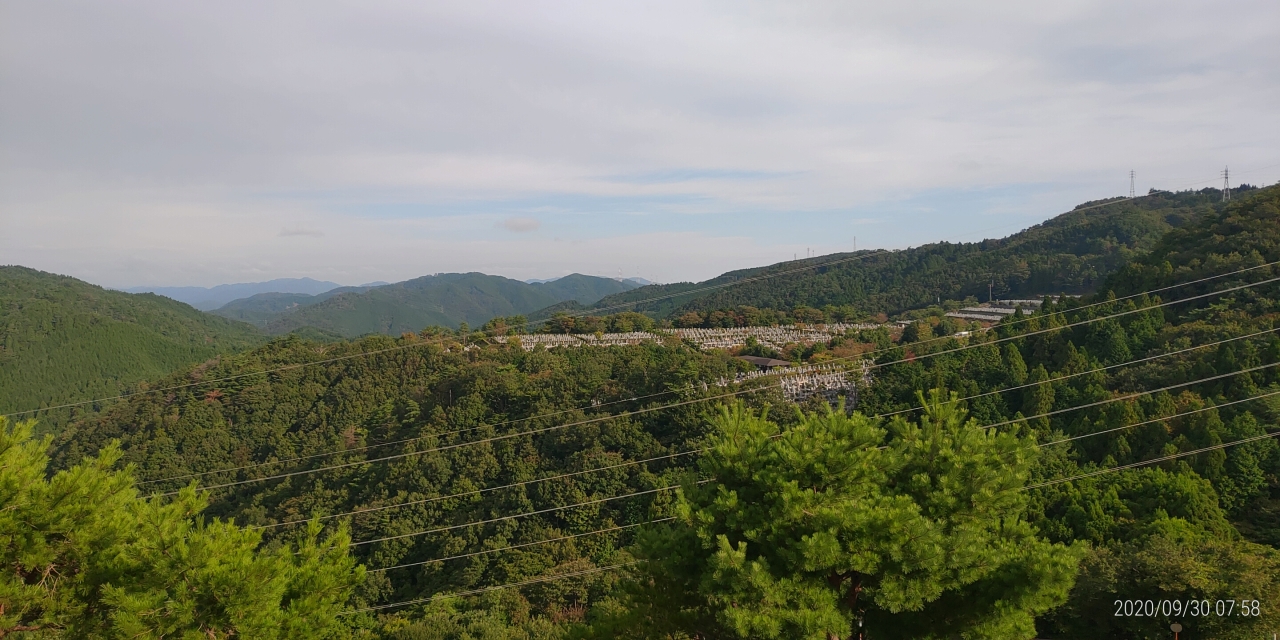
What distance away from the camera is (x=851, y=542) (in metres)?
5.18

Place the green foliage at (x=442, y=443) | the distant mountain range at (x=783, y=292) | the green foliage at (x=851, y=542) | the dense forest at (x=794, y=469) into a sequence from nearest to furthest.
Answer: the green foliage at (x=851, y=542) < the dense forest at (x=794, y=469) < the green foliage at (x=442, y=443) < the distant mountain range at (x=783, y=292)

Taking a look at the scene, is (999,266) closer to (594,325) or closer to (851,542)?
(594,325)

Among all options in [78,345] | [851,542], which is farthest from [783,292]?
[78,345]

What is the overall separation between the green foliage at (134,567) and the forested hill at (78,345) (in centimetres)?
7648

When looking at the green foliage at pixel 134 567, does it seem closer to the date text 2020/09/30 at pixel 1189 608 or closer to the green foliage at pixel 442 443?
the green foliage at pixel 442 443

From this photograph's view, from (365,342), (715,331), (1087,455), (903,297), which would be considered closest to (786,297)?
(903,297)

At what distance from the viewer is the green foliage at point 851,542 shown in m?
5.13

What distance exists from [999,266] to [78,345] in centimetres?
A: 9778

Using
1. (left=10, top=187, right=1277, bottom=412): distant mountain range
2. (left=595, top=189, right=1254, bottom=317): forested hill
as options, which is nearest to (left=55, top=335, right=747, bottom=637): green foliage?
(left=10, top=187, right=1277, bottom=412): distant mountain range

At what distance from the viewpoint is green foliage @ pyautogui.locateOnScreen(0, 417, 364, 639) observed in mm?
4805

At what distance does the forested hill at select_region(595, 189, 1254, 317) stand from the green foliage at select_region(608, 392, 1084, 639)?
137 ft

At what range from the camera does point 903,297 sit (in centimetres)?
4903

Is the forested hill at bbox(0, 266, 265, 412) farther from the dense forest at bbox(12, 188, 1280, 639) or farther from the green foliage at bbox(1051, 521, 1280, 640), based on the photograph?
the green foliage at bbox(1051, 521, 1280, 640)

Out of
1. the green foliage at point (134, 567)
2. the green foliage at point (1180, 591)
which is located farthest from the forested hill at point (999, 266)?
the green foliage at point (134, 567)
